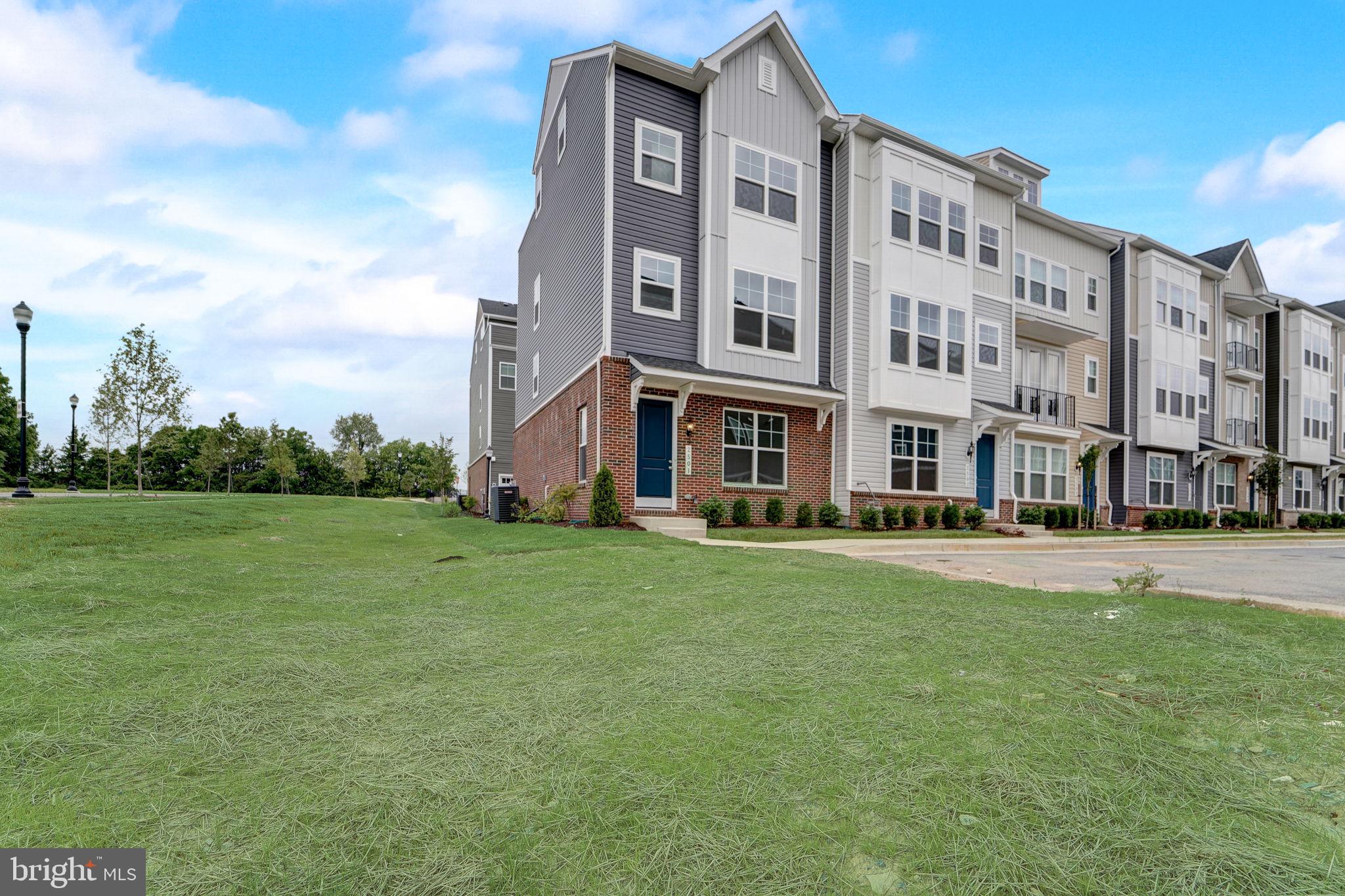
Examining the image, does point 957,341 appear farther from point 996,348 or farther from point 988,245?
point 988,245

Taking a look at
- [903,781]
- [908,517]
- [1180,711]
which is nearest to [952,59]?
[908,517]

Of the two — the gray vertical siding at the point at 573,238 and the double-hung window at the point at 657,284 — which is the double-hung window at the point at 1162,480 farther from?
the gray vertical siding at the point at 573,238

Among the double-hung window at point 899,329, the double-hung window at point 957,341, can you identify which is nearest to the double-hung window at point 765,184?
the double-hung window at point 899,329

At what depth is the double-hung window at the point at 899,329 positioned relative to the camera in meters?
15.6

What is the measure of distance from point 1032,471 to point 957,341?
563cm

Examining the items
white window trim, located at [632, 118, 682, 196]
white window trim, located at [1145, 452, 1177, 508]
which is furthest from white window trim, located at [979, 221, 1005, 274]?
white window trim, located at [1145, 452, 1177, 508]

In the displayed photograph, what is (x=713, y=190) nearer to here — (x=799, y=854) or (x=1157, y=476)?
(x=799, y=854)

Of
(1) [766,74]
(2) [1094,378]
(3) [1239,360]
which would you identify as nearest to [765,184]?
(1) [766,74]

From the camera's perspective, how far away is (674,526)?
40.7 feet

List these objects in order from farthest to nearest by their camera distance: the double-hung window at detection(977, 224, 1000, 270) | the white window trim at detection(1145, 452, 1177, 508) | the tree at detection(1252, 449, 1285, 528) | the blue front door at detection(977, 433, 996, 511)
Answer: the tree at detection(1252, 449, 1285, 528) < the white window trim at detection(1145, 452, 1177, 508) < the double-hung window at detection(977, 224, 1000, 270) < the blue front door at detection(977, 433, 996, 511)

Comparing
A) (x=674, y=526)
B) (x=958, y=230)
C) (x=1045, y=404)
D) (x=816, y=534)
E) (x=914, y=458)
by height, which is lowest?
(x=816, y=534)

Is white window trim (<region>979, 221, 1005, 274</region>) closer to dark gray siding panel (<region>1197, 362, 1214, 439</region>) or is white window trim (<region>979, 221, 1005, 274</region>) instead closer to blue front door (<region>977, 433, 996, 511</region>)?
blue front door (<region>977, 433, 996, 511</region>)

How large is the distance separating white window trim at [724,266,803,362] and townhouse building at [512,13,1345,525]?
0.05 metres

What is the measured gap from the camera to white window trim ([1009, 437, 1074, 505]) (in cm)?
1872
